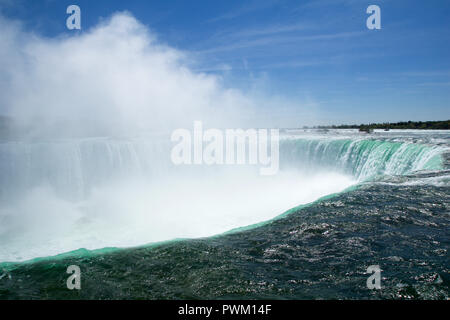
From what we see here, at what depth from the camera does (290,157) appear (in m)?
21.4

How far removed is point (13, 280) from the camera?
12.3 feet

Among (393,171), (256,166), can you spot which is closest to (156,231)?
(393,171)

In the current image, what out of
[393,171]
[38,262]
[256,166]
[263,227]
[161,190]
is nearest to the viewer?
[38,262]

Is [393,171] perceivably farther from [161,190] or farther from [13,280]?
[13,280]

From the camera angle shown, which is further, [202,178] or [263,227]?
[202,178]

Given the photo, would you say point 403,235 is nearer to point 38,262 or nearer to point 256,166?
point 38,262

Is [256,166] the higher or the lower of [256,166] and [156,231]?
the higher

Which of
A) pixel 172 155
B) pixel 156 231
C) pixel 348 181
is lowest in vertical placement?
pixel 156 231

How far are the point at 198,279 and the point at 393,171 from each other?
12.4 metres

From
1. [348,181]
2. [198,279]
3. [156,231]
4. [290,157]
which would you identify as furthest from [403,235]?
[290,157]

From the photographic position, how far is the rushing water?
3.50 m

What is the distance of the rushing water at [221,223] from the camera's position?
3.50 meters

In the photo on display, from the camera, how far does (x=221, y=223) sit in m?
10.4

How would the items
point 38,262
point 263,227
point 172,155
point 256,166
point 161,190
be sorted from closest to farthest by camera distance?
1. point 38,262
2. point 263,227
3. point 161,190
4. point 172,155
5. point 256,166
